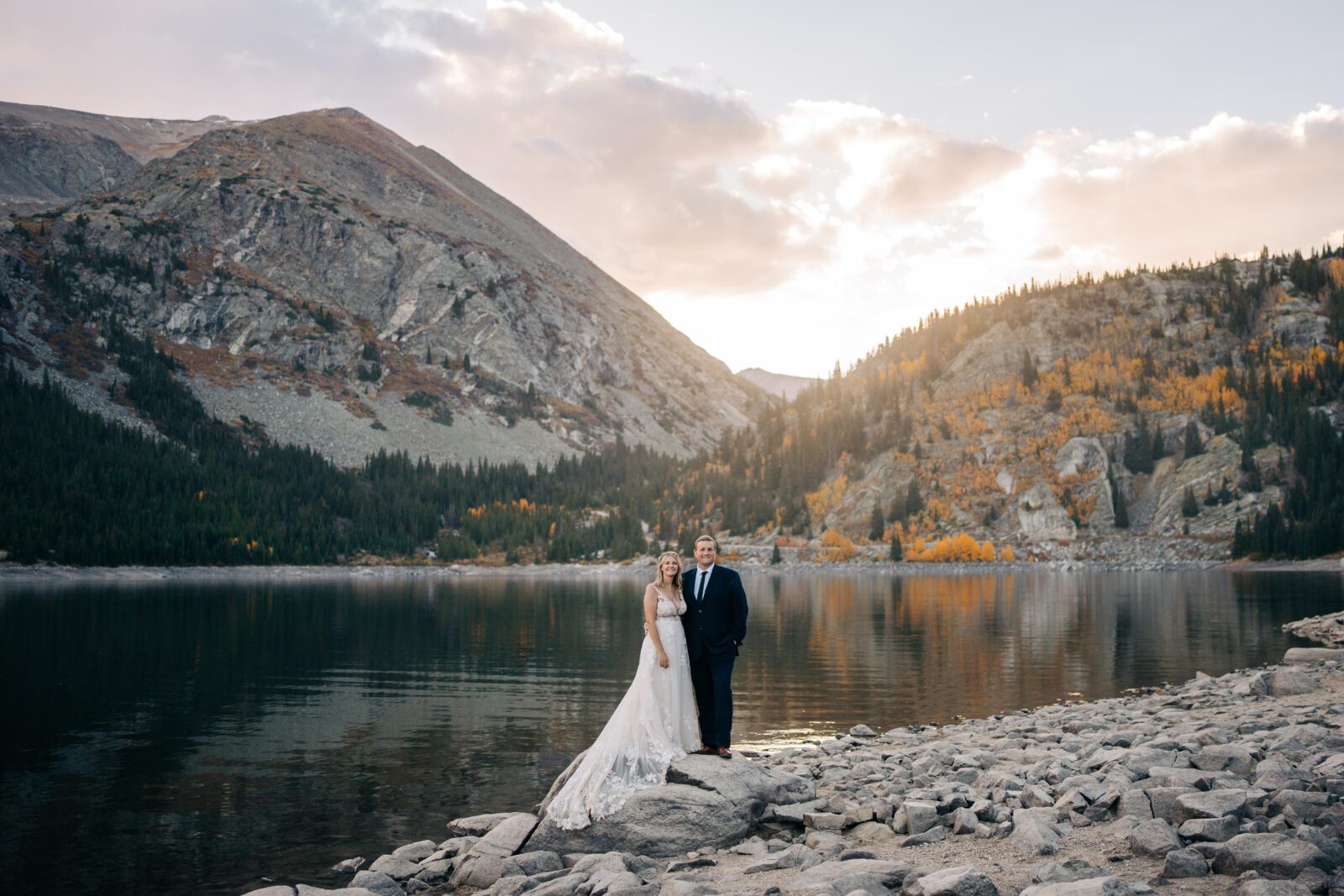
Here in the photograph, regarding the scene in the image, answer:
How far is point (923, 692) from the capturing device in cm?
3650

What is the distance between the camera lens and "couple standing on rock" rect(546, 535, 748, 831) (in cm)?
1546

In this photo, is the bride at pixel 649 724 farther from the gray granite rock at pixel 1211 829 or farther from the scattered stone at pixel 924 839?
the gray granite rock at pixel 1211 829

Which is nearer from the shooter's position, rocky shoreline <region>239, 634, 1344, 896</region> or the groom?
rocky shoreline <region>239, 634, 1344, 896</region>

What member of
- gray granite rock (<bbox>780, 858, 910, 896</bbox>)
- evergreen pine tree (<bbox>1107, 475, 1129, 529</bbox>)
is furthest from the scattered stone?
evergreen pine tree (<bbox>1107, 475, 1129, 529</bbox>)

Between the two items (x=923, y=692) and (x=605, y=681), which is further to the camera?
(x=605, y=681)

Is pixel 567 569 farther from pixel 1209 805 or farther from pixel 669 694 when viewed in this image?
pixel 1209 805

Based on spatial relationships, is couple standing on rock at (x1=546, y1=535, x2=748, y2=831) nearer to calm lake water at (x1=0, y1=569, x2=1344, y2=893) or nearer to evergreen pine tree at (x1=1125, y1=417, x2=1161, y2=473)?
calm lake water at (x1=0, y1=569, x2=1344, y2=893)

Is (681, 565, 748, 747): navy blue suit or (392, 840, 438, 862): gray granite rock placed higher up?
(681, 565, 748, 747): navy blue suit

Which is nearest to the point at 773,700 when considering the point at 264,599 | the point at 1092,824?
the point at 1092,824

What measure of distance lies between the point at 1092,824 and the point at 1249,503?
581ft

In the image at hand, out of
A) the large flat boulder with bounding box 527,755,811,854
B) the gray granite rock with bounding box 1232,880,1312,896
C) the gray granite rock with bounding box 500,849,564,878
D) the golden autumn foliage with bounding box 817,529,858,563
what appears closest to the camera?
the gray granite rock with bounding box 1232,880,1312,896

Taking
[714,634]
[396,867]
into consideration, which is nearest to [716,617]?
[714,634]

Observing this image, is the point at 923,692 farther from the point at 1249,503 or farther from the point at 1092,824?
the point at 1249,503

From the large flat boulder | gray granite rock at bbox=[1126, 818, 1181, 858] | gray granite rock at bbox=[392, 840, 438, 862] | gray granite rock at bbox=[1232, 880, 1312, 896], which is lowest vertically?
gray granite rock at bbox=[392, 840, 438, 862]
